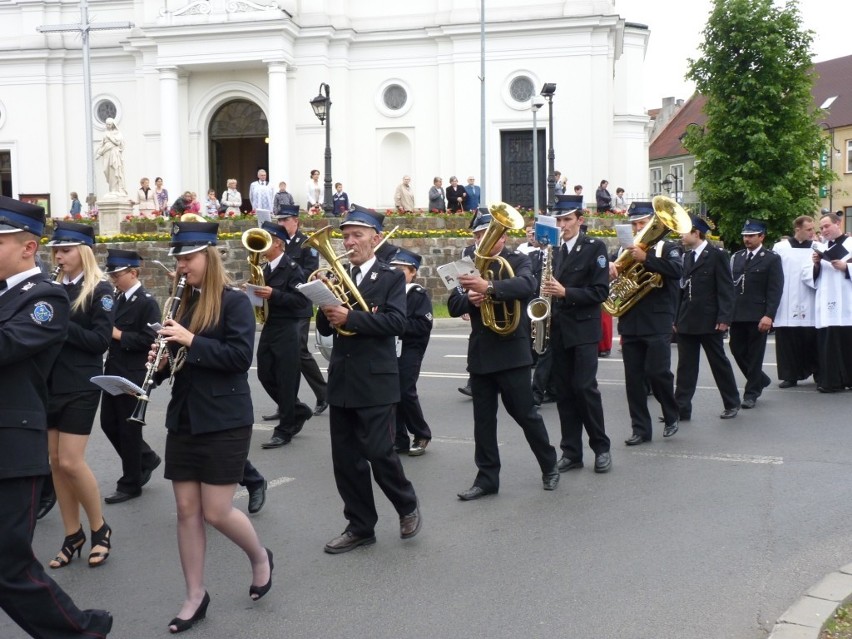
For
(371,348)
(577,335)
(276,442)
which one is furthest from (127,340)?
(577,335)

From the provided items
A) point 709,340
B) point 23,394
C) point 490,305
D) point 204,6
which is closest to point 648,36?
point 204,6

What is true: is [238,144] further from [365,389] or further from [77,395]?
[365,389]

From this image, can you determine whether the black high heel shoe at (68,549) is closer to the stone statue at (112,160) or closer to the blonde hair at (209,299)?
the blonde hair at (209,299)

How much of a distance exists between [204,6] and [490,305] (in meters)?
31.2

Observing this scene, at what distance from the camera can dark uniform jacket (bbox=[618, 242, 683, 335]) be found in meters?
9.02

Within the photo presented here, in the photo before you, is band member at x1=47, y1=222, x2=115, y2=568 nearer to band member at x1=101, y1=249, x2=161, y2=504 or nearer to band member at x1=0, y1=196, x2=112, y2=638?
band member at x1=101, y1=249, x2=161, y2=504

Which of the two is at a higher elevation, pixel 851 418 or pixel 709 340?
pixel 709 340

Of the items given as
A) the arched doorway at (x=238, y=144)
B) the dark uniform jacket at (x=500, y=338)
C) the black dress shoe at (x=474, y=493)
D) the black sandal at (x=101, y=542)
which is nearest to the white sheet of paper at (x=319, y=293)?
Answer: the dark uniform jacket at (x=500, y=338)

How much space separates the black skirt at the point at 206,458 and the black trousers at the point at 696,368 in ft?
19.7

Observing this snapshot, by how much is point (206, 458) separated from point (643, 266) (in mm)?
5270

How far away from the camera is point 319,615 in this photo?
5.17m

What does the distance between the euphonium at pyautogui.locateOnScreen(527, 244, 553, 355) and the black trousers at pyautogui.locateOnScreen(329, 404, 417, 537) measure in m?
2.01

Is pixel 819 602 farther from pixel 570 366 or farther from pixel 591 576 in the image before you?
pixel 570 366

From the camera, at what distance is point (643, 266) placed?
357 inches
